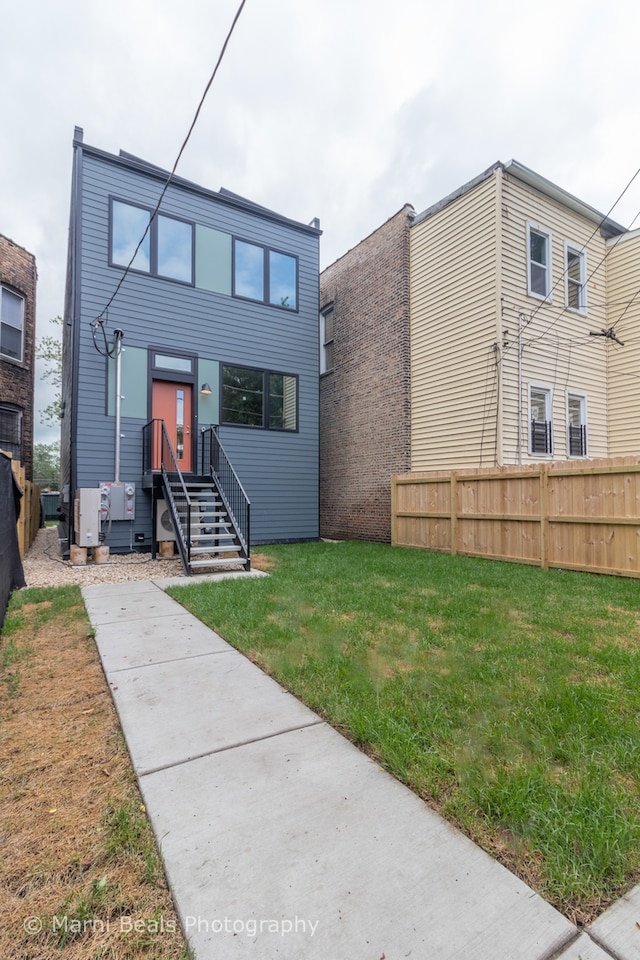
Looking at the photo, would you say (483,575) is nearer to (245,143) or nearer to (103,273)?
(245,143)

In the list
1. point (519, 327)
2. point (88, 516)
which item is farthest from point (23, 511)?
point (519, 327)

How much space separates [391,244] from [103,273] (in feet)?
20.7

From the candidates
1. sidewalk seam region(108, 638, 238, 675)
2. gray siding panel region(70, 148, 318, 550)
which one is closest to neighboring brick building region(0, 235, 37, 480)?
gray siding panel region(70, 148, 318, 550)

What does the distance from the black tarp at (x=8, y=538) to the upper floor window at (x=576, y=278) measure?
10.4 meters

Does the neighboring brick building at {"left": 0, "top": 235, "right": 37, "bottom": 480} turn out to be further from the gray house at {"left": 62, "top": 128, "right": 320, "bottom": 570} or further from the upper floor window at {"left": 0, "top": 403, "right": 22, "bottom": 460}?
the gray house at {"left": 62, "top": 128, "right": 320, "bottom": 570}

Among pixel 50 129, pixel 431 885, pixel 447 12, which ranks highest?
pixel 50 129

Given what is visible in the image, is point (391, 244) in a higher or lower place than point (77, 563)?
higher

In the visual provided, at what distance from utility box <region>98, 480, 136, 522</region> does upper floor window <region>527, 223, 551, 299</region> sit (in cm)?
859

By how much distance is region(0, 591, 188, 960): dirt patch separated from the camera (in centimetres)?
119

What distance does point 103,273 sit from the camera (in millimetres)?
8219

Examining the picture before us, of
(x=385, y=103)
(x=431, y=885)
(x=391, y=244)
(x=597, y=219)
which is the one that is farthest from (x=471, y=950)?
(x=597, y=219)

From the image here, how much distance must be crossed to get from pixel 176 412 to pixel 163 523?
2240 mm

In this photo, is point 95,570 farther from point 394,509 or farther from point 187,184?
point 187,184

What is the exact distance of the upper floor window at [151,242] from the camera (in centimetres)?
842
